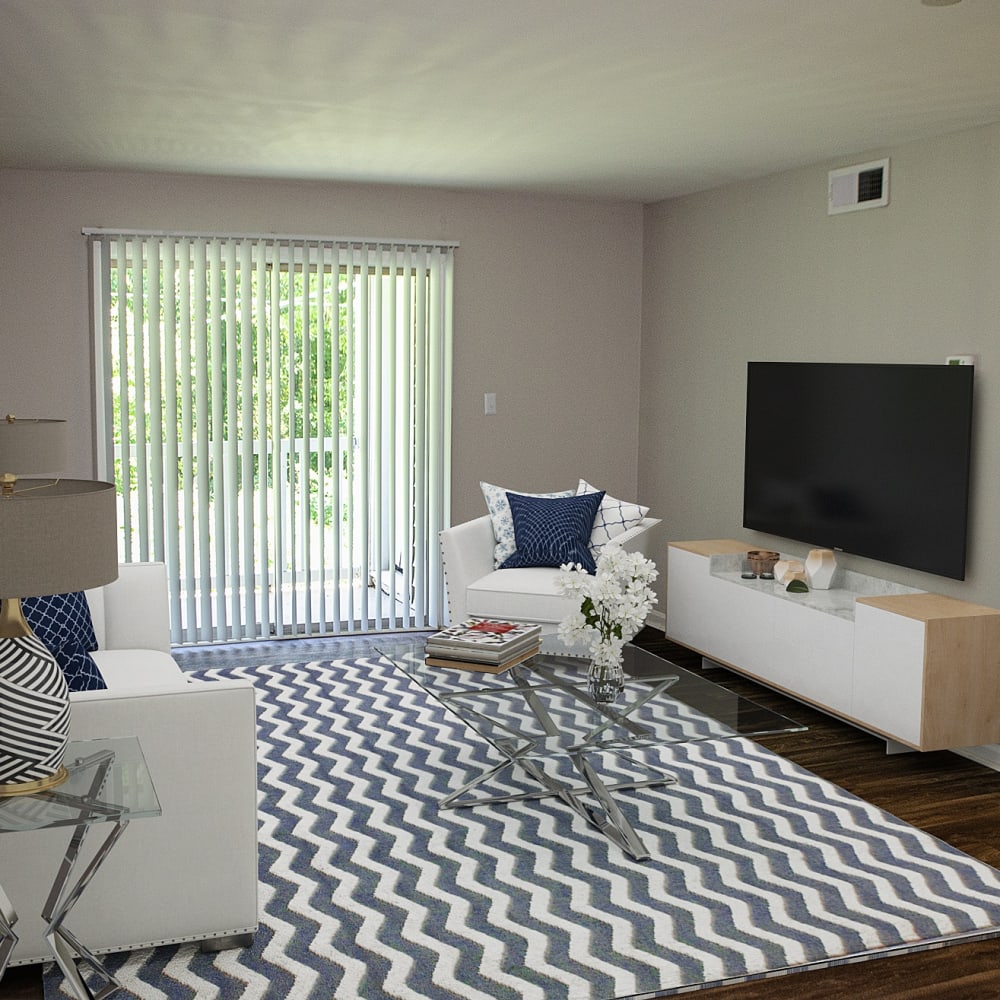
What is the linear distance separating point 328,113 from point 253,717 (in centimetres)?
249

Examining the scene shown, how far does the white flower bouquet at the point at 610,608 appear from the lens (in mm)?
3699

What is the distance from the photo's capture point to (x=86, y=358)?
19.4 ft

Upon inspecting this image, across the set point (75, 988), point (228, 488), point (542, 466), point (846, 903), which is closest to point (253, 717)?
point (75, 988)

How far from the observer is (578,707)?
12.2 feet

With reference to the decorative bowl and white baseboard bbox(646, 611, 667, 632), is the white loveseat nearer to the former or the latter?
the decorative bowl

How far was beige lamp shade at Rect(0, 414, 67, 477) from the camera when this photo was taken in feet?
13.7

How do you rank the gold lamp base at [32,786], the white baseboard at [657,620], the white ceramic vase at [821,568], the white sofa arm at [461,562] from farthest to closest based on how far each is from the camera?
the white baseboard at [657,620]
the white sofa arm at [461,562]
the white ceramic vase at [821,568]
the gold lamp base at [32,786]

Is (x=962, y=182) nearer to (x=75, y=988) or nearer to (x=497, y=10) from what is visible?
(x=497, y=10)

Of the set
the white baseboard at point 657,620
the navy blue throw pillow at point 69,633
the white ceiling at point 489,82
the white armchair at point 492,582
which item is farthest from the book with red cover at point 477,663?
the white baseboard at point 657,620

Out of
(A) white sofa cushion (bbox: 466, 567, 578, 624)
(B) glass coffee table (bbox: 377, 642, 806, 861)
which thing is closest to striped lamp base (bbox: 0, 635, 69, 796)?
(B) glass coffee table (bbox: 377, 642, 806, 861)

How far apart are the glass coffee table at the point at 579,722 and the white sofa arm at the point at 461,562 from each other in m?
1.32

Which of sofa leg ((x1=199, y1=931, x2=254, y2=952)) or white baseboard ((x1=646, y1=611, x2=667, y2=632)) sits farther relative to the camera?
white baseboard ((x1=646, y1=611, x2=667, y2=632))

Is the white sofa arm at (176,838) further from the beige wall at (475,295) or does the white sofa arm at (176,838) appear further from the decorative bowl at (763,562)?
the beige wall at (475,295)

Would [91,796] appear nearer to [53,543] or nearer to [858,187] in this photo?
[53,543]
